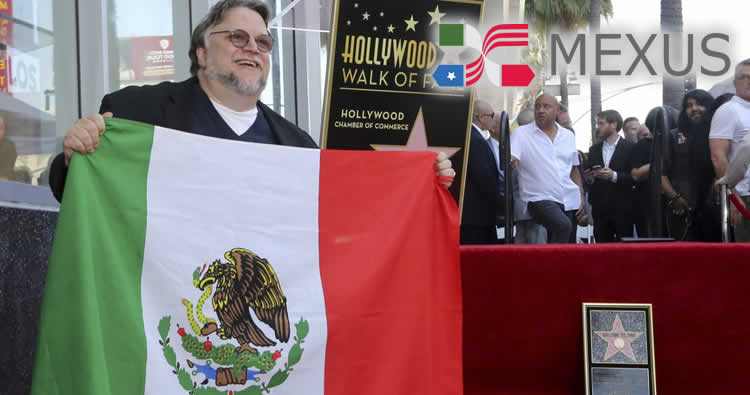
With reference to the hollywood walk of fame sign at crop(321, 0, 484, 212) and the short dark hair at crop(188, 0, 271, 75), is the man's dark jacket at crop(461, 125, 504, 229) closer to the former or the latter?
the hollywood walk of fame sign at crop(321, 0, 484, 212)

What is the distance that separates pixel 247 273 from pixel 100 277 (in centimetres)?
40

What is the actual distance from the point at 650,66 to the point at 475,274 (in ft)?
25.8

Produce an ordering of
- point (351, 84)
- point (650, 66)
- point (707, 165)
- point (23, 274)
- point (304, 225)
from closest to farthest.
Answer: point (304, 225) < point (23, 274) < point (351, 84) < point (707, 165) < point (650, 66)

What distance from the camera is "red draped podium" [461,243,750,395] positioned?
296 centimetres

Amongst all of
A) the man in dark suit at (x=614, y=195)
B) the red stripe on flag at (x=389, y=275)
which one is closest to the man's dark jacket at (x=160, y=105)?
the red stripe on flag at (x=389, y=275)

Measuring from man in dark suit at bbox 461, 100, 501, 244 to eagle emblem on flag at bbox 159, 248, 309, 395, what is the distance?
3.12m

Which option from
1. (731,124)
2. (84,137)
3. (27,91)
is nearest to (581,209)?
(731,124)

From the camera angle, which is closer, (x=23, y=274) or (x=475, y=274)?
(x=23, y=274)

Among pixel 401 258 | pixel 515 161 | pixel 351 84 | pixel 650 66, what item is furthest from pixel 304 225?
pixel 650 66

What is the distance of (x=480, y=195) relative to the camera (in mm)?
5453

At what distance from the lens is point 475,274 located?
3035mm

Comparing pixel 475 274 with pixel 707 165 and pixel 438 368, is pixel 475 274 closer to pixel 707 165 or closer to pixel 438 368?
pixel 438 368

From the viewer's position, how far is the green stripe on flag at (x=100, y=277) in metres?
2.04

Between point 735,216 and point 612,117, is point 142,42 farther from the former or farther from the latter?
point 612,117
